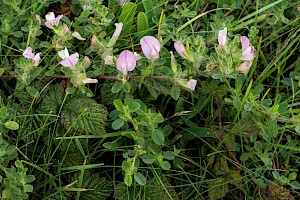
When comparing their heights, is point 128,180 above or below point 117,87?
below

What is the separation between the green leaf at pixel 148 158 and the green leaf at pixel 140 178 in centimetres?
3

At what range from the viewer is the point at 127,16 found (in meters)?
1.56

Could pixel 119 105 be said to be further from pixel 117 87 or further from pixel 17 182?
pixel 17 182

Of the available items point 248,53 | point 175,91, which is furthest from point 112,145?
point 248,53

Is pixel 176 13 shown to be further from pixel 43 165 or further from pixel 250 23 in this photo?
pixel 43 165

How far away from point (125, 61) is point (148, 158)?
9.8 inches

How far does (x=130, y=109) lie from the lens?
132 cm

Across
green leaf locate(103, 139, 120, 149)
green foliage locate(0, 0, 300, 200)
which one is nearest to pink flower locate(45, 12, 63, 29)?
green foliage locate(0, 0, 300, 200)

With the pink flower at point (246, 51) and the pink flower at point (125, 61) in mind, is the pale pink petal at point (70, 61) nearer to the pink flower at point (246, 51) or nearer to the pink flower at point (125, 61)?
the pink flower at point (125, 61)

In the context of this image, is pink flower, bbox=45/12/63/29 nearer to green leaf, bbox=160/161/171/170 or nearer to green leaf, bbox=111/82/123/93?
green leaf, bbox=111/82/123/93

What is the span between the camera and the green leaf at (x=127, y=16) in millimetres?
1552

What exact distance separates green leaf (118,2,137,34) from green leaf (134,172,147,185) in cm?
48

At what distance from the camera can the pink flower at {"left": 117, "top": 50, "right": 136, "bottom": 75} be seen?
1346 mm

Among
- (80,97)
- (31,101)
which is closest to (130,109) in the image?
(80,97)
